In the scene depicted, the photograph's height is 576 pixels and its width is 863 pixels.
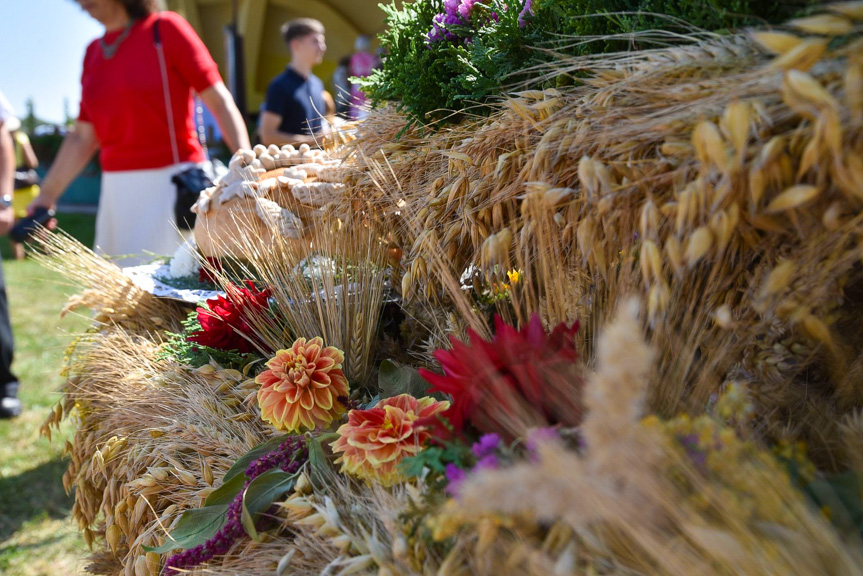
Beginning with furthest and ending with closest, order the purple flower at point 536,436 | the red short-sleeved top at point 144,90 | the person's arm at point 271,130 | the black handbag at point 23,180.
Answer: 1. the black handbag at point 23,180
2. the person's arm at point 271,130
3. the red short-sleeved top at point 144,90
4. the purple flower at point 536,436

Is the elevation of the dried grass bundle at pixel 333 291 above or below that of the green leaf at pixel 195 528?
above

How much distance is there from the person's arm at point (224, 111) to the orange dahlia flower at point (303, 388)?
4.35 ft

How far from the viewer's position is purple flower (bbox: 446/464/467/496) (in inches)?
19.5

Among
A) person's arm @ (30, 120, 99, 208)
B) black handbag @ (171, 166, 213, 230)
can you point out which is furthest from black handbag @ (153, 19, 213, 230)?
person's arm @ (30, 120, 99, 208)

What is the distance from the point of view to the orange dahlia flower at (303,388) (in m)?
0.76


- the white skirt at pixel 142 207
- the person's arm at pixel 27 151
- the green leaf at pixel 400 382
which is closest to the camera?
the green leaf at pixel 400 382

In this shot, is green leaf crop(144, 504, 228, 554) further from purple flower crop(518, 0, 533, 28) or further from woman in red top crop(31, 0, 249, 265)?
woman in red top crop(31, 0, 249, 265)

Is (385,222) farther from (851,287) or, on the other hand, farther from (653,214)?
(851,287)

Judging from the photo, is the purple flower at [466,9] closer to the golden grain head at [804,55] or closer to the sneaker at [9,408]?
the golden grain head at [804,55]

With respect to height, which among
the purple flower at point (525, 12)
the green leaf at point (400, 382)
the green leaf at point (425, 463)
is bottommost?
the green leaf at point (400, 382)

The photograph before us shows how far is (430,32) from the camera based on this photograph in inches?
36.3

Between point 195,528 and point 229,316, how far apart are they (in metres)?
0.34

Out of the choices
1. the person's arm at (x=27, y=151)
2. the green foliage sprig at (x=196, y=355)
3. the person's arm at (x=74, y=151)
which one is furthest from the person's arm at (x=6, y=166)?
the green foliage sprig at (x=196, y=355)

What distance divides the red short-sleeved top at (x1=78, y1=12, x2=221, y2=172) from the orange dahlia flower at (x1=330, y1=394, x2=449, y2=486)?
1619 millimetres
